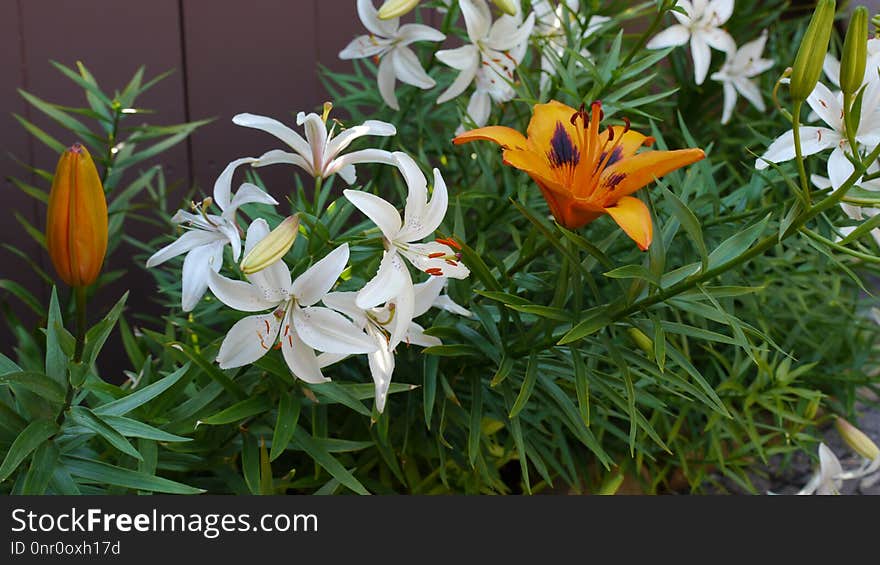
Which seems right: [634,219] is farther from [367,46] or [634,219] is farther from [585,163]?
[367,46]

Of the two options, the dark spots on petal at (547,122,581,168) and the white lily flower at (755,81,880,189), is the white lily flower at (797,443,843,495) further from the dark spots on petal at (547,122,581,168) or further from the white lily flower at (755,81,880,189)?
the dark spots on petal at (547,122,581,168)

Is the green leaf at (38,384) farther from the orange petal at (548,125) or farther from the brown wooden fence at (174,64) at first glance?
the brown wooden fence at (174,64)

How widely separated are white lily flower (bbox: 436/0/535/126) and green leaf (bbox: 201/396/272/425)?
450 millimetres

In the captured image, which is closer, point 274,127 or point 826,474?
point 274,127

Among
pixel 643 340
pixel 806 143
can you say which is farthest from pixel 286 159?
pixel 806 143

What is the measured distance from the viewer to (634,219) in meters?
0.68

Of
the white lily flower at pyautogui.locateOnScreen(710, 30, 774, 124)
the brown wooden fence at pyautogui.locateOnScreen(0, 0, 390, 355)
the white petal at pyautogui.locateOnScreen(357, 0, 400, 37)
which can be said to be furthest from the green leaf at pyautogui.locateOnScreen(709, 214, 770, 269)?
the brown wooden fence at pyautogui.locateOnScreen(0, 0, 390, 355)

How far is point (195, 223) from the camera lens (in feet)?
2.68

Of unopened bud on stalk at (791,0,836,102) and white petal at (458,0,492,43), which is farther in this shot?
white petal at (458,0,492,43)

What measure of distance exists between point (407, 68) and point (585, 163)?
0.44 metres

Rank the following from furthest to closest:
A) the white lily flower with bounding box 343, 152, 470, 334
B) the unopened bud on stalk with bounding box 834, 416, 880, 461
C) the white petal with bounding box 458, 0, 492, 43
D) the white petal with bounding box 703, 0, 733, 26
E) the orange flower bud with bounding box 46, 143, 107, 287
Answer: the white petal with bounding box 703, 0, 733, 26, the unopened bud on stalk with bounding box 834, 416, 880, 461, the white petal with bounding box 458, 0, 492, 43, the white lily flower with bounding box 343, 152, 470, 334, the orange flower bud with bounding box 46, 143, 107, 287

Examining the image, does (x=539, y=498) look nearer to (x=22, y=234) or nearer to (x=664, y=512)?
(x=664, y=512)

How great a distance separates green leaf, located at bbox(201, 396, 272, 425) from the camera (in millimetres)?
814

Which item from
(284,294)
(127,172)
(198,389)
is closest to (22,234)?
(127,172)
